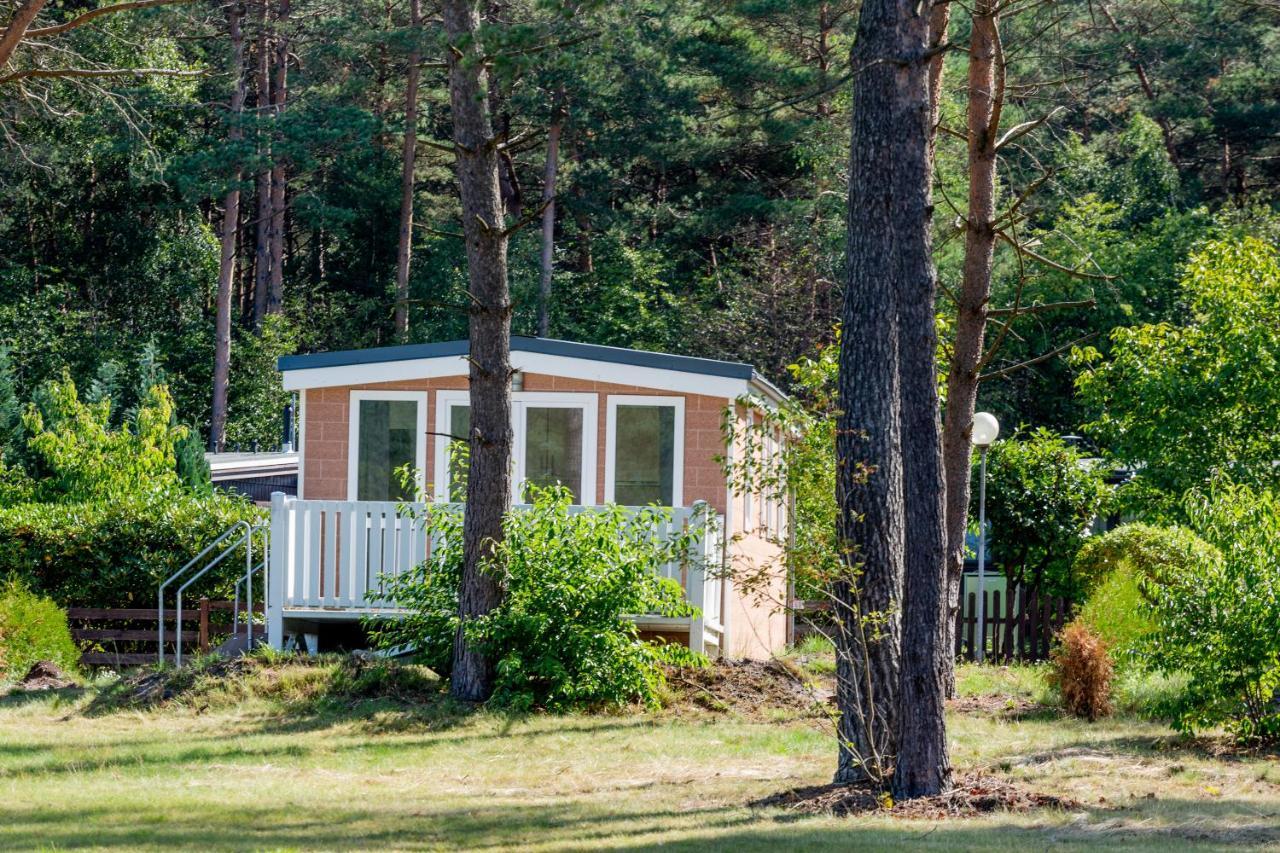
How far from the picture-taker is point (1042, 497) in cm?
1962

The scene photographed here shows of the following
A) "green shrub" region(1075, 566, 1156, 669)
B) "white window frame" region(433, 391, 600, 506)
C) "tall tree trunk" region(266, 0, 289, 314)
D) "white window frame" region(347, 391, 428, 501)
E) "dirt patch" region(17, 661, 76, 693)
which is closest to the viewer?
"green shrub" region(1075, 566, 1156, 669)

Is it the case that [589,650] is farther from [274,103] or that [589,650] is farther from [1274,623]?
[274,103]

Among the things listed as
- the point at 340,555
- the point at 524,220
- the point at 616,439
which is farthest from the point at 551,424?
the point at 524,220

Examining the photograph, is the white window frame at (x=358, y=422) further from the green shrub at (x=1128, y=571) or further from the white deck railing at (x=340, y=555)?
the green shrub at (x=1128, y=571)

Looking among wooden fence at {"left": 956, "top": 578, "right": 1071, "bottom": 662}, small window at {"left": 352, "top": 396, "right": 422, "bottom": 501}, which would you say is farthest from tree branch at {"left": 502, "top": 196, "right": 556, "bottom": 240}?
wooden fence at {"left": 956, "top": 578, "right": 1071, "bottom": 662}

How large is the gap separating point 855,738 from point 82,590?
10400 mm

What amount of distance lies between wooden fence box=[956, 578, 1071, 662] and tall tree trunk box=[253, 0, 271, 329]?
782 inches

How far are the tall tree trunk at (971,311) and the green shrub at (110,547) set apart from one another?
23.6 ft

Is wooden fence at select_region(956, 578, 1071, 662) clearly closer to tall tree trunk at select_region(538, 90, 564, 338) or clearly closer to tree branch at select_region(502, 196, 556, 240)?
tree branch at select_region(502, 196, 556, 240)

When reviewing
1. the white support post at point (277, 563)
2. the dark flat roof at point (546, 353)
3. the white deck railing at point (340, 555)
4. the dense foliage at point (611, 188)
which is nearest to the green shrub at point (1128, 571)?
the white deck railing at point (340, 555)

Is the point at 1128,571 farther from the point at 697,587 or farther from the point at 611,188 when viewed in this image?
the point at 611,188

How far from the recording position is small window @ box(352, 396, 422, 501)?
52.1 feet

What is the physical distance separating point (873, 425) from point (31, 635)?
967cm

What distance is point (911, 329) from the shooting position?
9180 millimetres
